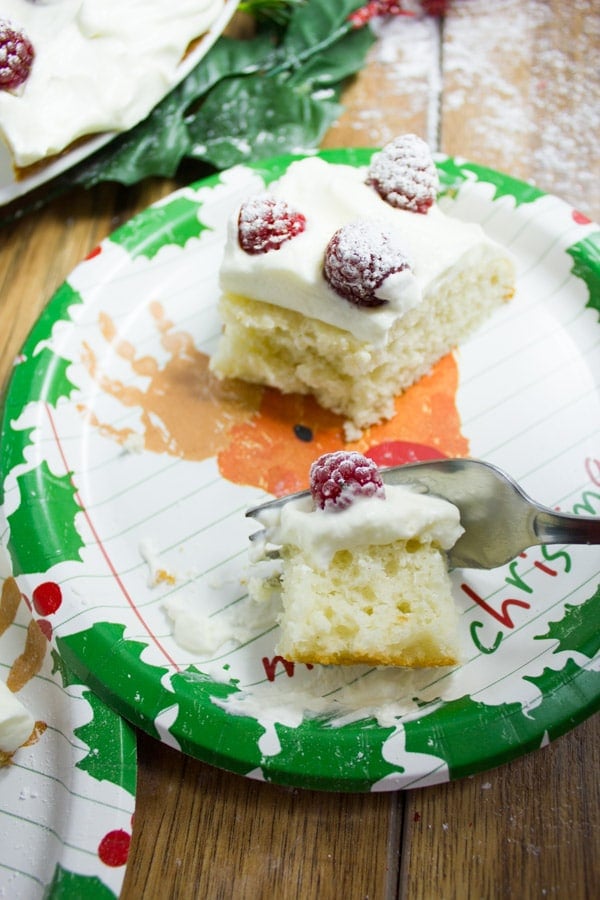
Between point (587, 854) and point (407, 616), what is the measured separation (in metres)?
0.47

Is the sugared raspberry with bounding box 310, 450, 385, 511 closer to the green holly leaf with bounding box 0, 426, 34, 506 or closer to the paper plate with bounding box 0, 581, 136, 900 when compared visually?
the paper plate with bounding box 0, 581, 136, 900

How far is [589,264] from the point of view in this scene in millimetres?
2008

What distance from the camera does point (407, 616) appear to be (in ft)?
4.89

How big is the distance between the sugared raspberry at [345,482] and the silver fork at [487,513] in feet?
0.30

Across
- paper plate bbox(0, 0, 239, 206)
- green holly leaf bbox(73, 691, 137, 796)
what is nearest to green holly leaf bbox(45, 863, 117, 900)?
green holly leaf bbox(73, 691, 137, 796)

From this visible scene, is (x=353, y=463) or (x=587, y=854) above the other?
(x=353, y=463)

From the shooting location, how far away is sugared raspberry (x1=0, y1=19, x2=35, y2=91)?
209cm

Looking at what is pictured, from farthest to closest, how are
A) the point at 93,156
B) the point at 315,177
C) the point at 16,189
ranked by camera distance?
A: the point at 93,156
the point at 16,189
the point at 315,177

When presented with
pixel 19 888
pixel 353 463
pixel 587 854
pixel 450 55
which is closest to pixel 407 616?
pixel 353 463

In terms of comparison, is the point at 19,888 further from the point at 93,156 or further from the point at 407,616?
the point at 93,156

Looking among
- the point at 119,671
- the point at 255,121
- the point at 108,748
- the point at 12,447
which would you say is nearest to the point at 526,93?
the point at 255,121

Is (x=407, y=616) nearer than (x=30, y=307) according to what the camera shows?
Yes

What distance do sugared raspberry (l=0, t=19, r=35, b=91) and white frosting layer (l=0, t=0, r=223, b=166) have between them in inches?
0.8

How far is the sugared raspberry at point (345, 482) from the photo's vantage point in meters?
1.51
